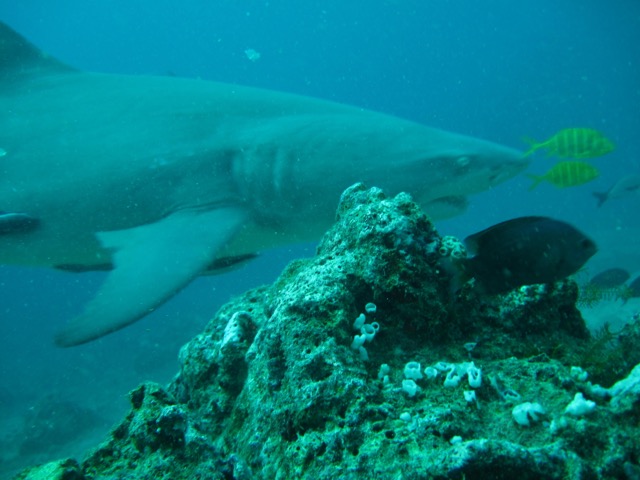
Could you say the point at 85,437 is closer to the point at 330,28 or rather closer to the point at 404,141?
the point at 404,141

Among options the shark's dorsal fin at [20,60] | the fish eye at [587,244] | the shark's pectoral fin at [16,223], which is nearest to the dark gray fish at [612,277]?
the fish eye at [587,244]

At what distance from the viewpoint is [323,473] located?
135 cm

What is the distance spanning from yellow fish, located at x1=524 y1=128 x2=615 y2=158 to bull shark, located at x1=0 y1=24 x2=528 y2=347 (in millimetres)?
3054

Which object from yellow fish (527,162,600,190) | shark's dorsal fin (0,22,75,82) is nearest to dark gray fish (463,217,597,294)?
shark's dorsal fin (0,22,75,82)

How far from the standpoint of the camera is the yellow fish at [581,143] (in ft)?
22.1

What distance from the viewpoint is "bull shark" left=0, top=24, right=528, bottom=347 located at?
13.7ft

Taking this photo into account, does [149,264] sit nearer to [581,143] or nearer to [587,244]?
[587,244]

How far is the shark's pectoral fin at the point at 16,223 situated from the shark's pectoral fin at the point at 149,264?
75cm

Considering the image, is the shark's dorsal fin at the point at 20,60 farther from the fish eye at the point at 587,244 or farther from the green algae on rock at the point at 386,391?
the fish eye at the point at 587,244

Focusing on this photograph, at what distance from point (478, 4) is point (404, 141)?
10373cm

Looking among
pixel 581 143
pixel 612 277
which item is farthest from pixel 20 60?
pixel 612 277

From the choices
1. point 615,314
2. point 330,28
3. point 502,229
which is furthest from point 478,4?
point 502,229

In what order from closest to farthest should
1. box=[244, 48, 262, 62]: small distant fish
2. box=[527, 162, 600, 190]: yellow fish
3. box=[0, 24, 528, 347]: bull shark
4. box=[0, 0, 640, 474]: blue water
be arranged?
Answer: box=[0, 24, 528, 347]: bull shark → box=[527, 162, 600, 190]: yellow fish → box=[0, 0, 640, 474]: blue water → box=[244, 48, 262, 62]: small distant fish

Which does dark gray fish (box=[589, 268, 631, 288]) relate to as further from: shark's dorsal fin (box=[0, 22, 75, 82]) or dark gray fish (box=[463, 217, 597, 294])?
shark's dorsal fin (box=[0, 22, 75, 82])
